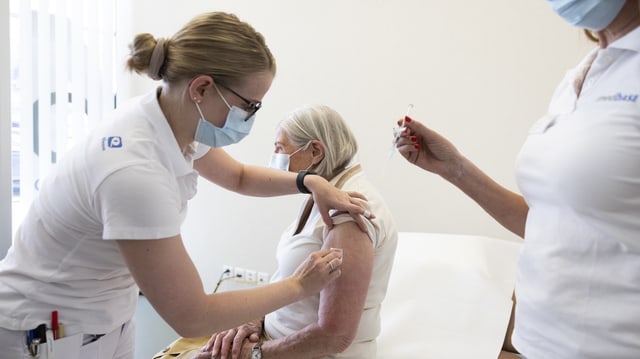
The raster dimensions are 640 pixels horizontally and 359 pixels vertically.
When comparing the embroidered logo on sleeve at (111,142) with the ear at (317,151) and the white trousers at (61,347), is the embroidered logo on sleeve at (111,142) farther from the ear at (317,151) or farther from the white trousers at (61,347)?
the ear at (317,151)

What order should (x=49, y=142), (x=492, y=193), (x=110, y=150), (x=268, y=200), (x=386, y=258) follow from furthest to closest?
1. (x=268, y=200)
2. (x=49, y=142)
3. (x=386, y=258)
4. (x=492, y=193)
5. (x=110, y=150)

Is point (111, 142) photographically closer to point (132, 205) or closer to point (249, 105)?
point (132, 205)

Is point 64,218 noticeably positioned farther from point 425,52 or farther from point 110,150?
point 425,52

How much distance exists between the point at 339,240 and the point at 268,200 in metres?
1.86

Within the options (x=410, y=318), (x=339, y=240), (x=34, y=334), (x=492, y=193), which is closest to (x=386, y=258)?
(x=339, y=240)

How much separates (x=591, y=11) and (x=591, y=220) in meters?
0.37

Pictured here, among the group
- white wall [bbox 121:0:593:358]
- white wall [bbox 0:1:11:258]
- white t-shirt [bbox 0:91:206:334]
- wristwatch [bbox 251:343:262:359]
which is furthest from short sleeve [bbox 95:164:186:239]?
white wall [bbox 0:1:11:258]

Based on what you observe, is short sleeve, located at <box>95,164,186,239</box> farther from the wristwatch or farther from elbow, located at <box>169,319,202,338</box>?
the wristwatch

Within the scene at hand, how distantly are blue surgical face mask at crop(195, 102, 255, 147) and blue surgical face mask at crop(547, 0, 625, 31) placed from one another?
2.38 feet

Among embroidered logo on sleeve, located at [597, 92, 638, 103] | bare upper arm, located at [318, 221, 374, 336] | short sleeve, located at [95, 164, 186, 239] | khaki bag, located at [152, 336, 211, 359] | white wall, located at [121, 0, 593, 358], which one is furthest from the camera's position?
white wall, located at [121, 0, 593, 358]

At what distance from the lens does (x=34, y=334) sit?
1.17 meters

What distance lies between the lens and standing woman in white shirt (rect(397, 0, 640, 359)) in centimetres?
87

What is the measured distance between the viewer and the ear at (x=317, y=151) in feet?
5.63

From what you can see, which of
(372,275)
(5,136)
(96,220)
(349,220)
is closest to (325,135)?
(349,220)
